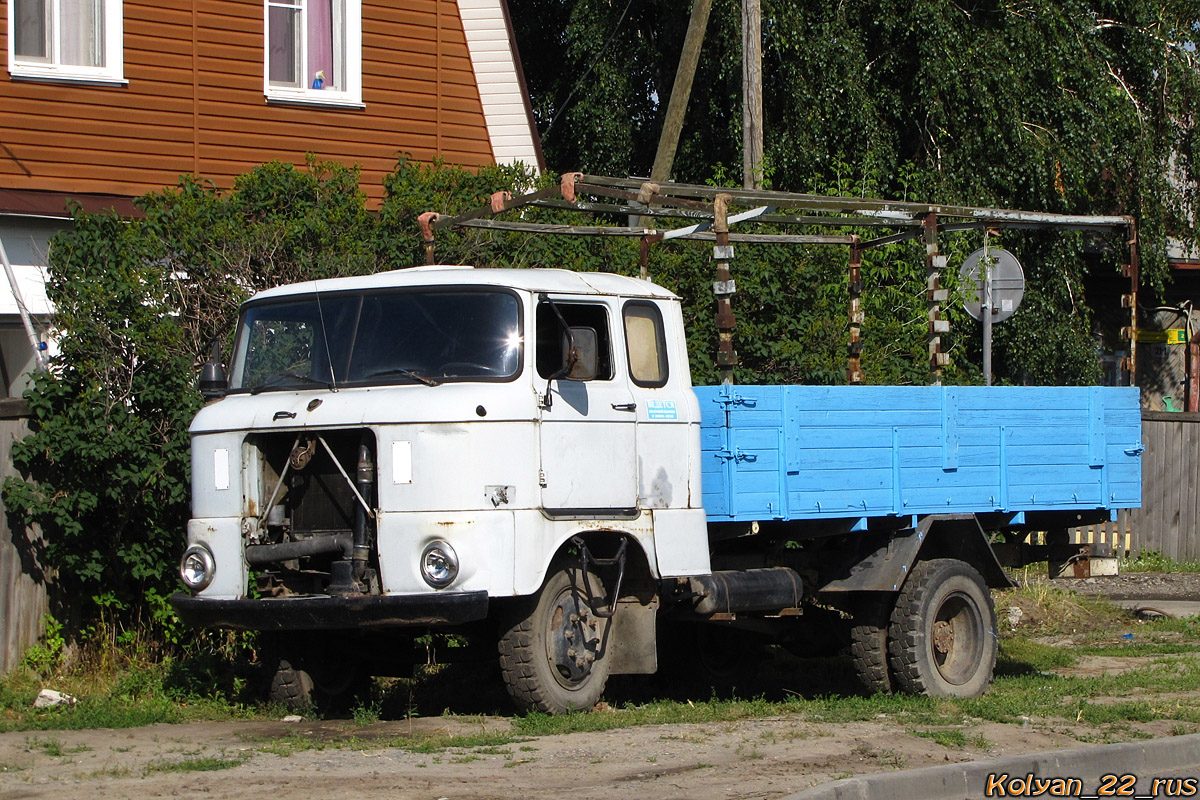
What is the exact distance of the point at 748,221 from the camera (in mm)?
11266

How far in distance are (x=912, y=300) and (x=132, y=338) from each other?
7284mm

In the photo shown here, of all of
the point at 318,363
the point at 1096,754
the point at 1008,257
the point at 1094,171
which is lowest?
the point at 1096,754

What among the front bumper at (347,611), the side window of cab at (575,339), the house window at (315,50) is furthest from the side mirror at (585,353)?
the house window at (315,50)

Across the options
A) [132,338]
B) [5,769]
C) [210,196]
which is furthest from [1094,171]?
[5,769]

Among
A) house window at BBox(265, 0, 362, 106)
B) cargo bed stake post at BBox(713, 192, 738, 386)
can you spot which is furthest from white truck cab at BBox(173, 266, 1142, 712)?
house window at BBox(265, 0, 362, 106)

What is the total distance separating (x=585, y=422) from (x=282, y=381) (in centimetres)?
183

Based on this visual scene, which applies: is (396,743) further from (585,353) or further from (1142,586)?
(1142,586)

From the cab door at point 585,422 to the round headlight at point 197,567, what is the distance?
77.7 inches

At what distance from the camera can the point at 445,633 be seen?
8602 mm

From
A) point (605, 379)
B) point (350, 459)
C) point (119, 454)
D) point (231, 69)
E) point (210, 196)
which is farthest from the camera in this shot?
point (231, 69)

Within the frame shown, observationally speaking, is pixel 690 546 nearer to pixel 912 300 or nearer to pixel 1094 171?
pixel 912 300

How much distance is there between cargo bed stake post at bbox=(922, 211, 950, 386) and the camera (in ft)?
35.8

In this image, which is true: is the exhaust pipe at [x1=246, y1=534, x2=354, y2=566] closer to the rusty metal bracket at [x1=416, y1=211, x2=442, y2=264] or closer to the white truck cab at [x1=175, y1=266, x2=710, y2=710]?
the white truck cab at [x1=175, y1=266, x2=710, y2=710]

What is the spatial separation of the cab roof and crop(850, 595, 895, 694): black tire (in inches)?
106
